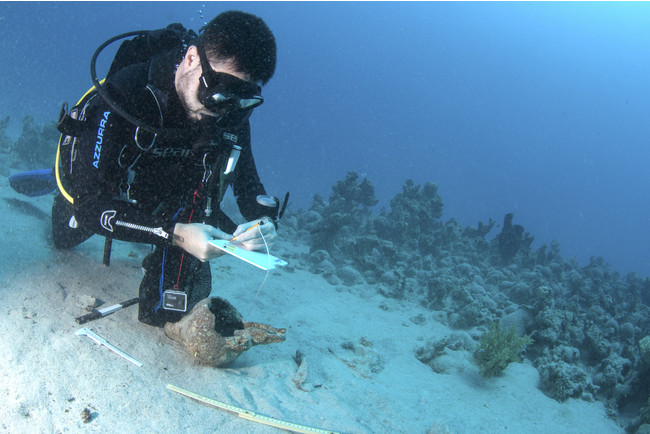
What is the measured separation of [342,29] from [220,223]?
180492 mm

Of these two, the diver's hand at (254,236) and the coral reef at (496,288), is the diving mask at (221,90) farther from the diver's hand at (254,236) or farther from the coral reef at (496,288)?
the coral reef at (496,288)

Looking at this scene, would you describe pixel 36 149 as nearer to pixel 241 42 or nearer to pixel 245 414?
pixel 241 42

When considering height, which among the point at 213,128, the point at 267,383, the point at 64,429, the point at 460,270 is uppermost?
the point at 213,128

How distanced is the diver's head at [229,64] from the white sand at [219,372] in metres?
2.17

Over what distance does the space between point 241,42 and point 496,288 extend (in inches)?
455

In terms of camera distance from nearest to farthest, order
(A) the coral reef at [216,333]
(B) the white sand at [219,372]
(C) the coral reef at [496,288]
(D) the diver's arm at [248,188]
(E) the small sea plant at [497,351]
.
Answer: (B) the white sand at [219,372], (A) the coral reef at [216,333], (D) the diver's arm at [248,188], (E) the small sea plant at [497,351], (C) the coral reef at [496,288]

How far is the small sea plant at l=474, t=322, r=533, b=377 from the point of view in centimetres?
494

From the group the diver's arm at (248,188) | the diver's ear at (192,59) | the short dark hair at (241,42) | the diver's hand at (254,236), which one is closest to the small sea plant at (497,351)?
the diver's arm at (248,188)

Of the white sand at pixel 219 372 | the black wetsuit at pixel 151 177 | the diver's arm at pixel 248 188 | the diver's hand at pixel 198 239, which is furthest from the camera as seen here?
the diver's arm at pixel 248 188

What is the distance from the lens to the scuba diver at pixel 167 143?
101 inches

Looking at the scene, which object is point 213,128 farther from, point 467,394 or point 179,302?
point 467,394

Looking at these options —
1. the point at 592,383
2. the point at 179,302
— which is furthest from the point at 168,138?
the point at 592,383

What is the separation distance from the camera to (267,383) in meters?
3.07

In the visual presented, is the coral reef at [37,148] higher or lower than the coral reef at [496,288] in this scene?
higher
